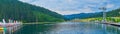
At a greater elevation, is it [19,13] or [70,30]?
[19,13]

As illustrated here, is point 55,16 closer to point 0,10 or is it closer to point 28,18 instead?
point 28,18

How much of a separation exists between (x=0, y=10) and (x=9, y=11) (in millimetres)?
4421

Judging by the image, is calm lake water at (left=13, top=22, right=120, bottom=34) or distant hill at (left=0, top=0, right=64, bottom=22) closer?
calm lake water at (left=13, top=22, right=120, bottom=34)

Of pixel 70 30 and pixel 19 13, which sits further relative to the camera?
pixel 19 13

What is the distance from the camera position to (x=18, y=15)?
3034 inches

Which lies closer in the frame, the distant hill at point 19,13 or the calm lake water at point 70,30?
the calm lake water at point 70,30

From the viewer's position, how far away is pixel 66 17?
335 feet

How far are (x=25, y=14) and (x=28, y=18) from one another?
14.1ft

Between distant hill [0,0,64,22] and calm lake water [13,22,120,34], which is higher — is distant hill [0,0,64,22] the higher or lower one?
the higher one

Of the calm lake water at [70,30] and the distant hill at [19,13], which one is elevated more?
the distant hill at [19,13]

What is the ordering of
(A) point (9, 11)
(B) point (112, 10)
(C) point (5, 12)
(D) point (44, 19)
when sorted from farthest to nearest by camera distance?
(B) point (112, 10), (D) point (44, 19), (A) point (9, 11), (C) point (5, 12)

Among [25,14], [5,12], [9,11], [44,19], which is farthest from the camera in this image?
[44,19]

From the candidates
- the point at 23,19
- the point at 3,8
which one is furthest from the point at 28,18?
the point at 3,8

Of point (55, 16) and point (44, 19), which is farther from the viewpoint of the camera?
point (55, 16)
